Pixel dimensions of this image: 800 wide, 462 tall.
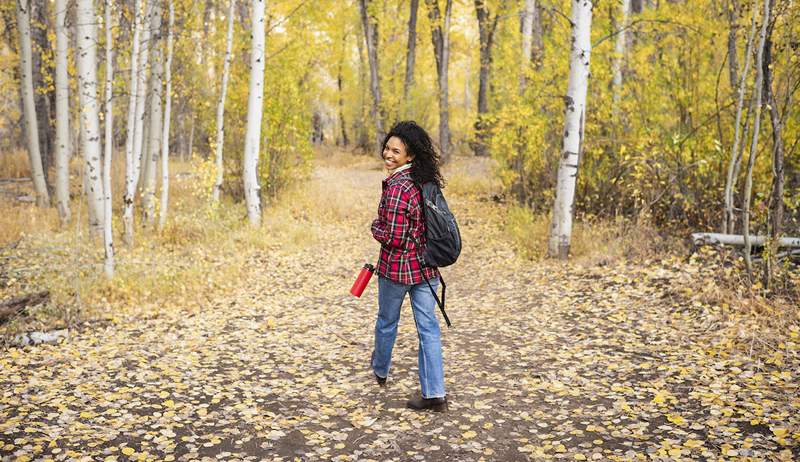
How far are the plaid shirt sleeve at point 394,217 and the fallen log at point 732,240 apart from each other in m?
4.64

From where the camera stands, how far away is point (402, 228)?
12.2 feet

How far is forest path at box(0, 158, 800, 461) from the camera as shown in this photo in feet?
11.3

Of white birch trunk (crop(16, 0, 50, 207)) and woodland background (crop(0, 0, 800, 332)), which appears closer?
woodland background (crop(0, 0, 800, 332))

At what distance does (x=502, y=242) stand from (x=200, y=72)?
1075 centimetres

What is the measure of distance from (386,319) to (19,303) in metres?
3.79

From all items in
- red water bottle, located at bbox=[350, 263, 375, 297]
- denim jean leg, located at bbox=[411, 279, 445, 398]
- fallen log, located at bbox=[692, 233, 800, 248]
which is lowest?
denim jean leg, located at bbox=[411, 279, 445, 398]

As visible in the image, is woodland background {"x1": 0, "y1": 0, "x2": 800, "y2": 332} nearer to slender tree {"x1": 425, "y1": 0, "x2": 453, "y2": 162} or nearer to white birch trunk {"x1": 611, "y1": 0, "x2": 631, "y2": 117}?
white birch trunk {"x1": 611, "y1": 0, "x2": 631, "y2": 117}

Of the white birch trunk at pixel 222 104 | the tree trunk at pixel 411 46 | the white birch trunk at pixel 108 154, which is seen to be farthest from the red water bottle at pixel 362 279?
the tree trunk at pixel 411 46

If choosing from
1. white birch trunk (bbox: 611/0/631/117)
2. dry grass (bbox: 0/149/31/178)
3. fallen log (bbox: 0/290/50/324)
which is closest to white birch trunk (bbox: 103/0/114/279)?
fallen log (bbox: 0/290/50/324)

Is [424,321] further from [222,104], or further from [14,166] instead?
[14,166]

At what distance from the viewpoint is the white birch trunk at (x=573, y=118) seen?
7438 mm

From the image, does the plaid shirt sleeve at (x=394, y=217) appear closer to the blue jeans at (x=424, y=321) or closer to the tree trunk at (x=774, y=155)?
the blue jeans at (x=424, y=321)

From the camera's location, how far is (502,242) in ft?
31.2

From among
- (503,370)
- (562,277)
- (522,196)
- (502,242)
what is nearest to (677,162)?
(562,277)
